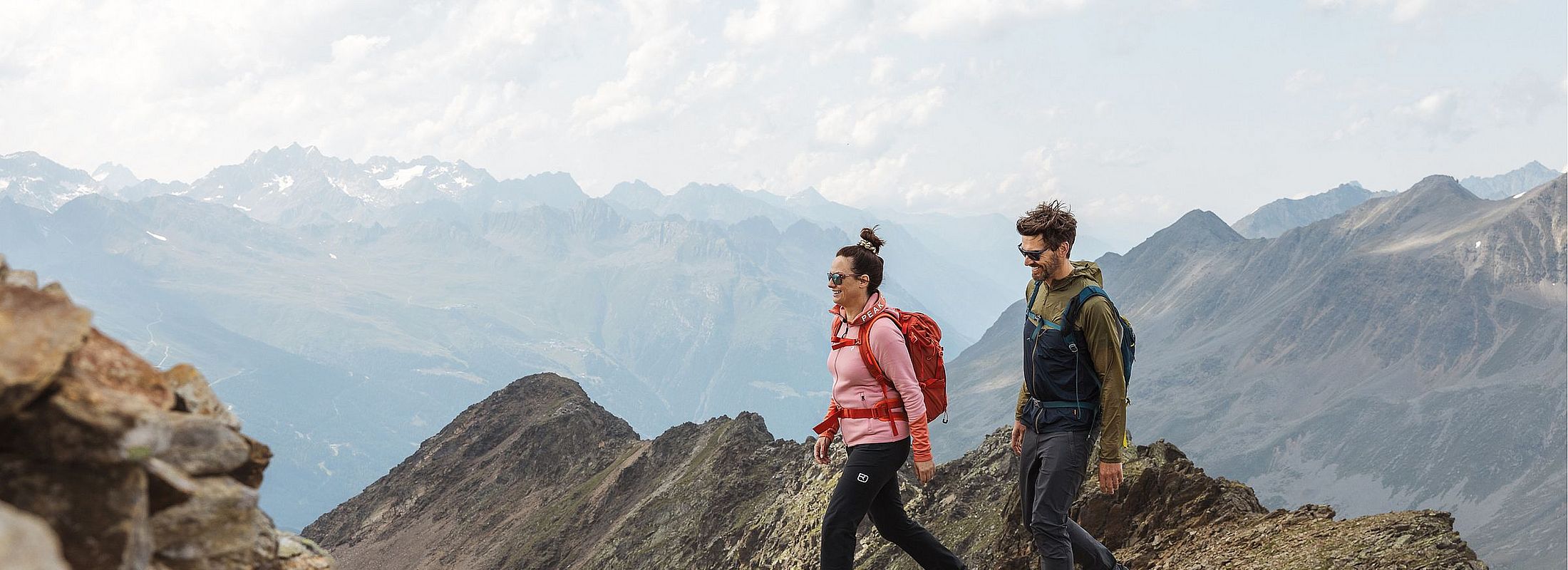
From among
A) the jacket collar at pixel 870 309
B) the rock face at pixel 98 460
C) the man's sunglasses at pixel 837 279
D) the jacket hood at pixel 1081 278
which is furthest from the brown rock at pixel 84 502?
the jacket hood at pixel 1081 278

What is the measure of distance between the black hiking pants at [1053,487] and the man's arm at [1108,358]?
348mm

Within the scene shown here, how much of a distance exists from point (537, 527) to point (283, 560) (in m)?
52.5

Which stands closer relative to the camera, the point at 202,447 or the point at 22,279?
the point at 202,447

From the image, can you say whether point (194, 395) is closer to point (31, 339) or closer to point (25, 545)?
point (31, 339)

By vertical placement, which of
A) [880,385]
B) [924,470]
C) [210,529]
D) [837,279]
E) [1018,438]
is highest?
[837,279]

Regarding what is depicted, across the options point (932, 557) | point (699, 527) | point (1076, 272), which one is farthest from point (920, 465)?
point (699, 527)

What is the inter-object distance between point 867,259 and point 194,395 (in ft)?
19.2

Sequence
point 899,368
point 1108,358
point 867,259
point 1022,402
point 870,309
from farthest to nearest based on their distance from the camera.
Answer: point 1022,402 < point 867,259 < point 870,309 < point 899,368 < point 1108,358

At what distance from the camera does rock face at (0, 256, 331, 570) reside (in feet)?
13.3

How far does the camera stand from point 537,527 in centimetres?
5625

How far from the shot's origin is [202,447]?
5.12m

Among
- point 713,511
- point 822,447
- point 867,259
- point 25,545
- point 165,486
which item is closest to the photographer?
point 25,545

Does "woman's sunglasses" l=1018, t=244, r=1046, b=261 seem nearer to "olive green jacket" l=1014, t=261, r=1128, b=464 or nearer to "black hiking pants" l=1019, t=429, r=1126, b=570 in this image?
"olive green jacket" l=1014, t=261, r=1128, b=464

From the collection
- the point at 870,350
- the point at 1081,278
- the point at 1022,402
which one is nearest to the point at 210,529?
the point at 870,350
